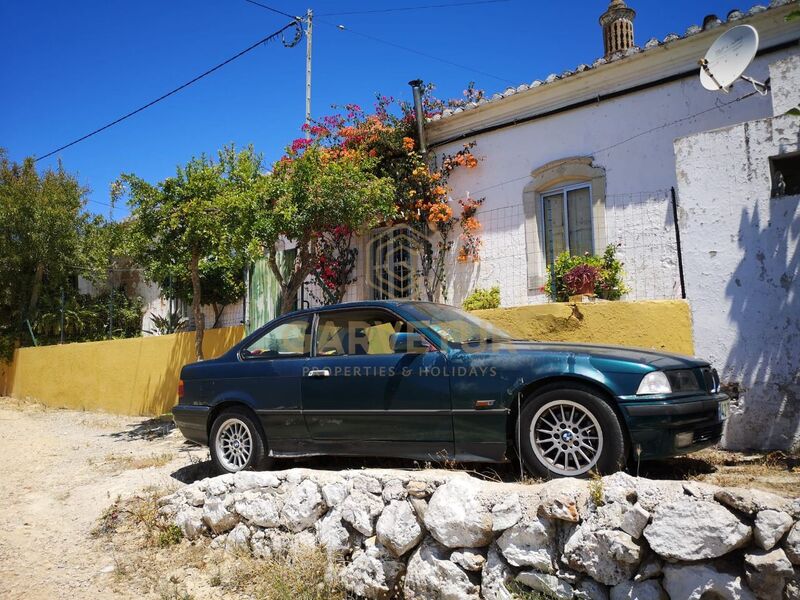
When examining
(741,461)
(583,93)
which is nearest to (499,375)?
(741,461)

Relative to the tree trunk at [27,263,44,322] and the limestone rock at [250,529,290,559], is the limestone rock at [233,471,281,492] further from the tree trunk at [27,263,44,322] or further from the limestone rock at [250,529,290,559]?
the tree trunk at [27,263,44,322]

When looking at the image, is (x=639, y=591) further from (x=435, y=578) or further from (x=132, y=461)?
(x=132, y=461)

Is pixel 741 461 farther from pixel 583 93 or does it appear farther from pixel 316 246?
pixel 316 246

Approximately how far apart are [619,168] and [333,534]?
642 centimetres

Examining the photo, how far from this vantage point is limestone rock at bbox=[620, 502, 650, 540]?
3359mm

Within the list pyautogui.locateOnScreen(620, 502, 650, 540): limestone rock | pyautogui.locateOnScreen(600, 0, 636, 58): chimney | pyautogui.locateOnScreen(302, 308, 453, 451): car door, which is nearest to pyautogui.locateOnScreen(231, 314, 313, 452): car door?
pyautogui.locateOnScreen(302, 308, 453, 451): car door

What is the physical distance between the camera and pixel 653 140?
27.0 feet

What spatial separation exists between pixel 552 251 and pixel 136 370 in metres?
8.38

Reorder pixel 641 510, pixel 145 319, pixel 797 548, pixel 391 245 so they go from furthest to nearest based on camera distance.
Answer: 1. pixel 145 319
2. pixel 391 245
3. pixel 641 510
4. pixel 797 548

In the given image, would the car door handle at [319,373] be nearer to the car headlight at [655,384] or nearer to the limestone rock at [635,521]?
the car headlight at [655,384]

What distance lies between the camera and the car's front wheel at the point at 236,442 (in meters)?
5.40

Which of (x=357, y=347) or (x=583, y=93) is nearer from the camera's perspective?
(x=357, y=347)

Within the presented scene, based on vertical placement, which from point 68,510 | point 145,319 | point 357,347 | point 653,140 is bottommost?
point 68,510

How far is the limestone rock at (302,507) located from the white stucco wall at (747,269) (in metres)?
3.83
